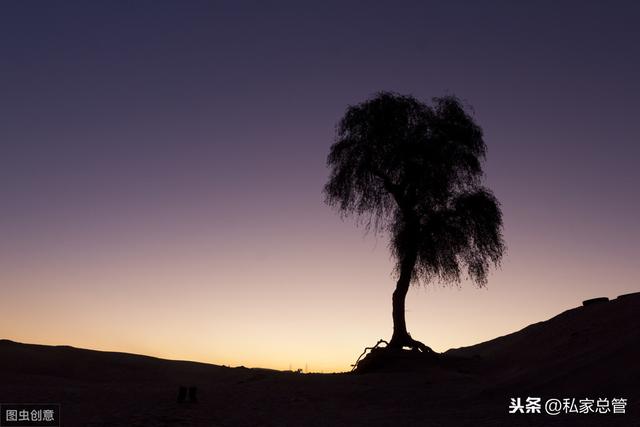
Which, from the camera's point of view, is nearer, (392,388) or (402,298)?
(392,388)

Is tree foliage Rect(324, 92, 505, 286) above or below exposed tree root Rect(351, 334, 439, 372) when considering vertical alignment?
above

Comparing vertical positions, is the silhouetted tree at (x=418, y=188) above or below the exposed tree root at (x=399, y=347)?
above

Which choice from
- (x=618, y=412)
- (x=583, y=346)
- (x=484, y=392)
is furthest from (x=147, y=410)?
(x=583, y=346)

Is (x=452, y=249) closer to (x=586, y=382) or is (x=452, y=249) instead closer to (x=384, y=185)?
(x=384, y=185)

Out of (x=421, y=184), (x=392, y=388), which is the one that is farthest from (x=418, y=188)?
(x=392, y=388)

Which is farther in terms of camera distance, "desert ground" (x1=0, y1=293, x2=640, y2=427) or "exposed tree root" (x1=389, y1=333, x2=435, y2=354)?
"exposed tree root" (x1=389, y1=333, x2=435, y2=354)

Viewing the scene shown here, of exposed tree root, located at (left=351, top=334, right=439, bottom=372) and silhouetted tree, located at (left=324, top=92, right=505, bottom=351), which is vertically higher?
silhouetted tree, located at (left=324, top=92, right=505, bottom=351)

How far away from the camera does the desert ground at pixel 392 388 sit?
16125 mm

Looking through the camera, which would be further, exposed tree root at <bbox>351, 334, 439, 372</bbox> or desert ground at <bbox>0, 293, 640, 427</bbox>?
exposed tree root at <bbox>351, 334, 439, 372</bbox>

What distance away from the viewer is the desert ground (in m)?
16.1

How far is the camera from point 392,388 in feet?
74.5

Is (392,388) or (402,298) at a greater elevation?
(402,298)

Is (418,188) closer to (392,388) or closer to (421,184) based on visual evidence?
(421,184)

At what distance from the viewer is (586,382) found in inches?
721
